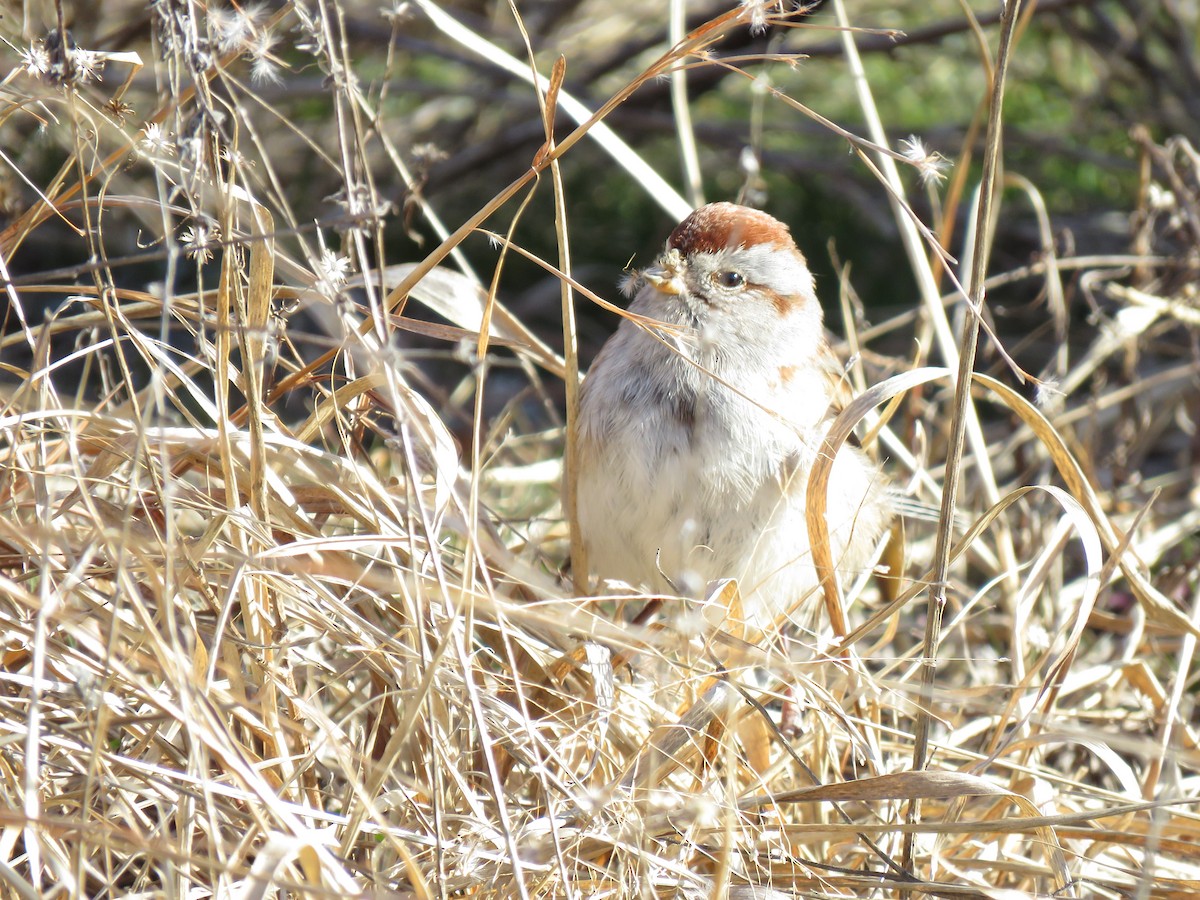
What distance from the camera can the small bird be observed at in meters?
2.18

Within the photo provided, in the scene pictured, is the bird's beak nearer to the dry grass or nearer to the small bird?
the small bird

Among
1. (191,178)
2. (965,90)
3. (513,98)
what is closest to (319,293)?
(191,178)

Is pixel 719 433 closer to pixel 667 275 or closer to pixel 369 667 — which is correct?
pixel 667 275

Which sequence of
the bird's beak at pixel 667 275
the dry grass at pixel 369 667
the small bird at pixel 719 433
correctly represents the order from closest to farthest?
the dry grass at pixel 369 667 → the small bird at pixel 719 433 → the bird's beak at pixel 667 275

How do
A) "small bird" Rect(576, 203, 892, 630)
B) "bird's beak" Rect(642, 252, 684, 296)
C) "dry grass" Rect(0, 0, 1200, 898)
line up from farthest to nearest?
1. "bird's beak" Rect(642, 252, 684, 296)
2. "small bird" Rect(576, 203, 892, 630)
3. "dry grass" Rect(0, 0, 1200, 898)

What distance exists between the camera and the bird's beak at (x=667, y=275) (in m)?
2.33

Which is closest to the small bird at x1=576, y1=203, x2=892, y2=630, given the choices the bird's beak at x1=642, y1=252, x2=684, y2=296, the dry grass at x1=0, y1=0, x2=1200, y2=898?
the bird's beak at x1=642, y1=252, x2=684, y2=296

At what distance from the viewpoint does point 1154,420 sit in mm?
3355

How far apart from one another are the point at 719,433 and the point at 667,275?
1.16 ft

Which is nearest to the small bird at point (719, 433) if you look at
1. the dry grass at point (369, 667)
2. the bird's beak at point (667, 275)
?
the bird's beak at point (667, 275)

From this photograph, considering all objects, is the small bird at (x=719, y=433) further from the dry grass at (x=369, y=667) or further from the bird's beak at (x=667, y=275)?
the dry grass at (x=369, y=667)

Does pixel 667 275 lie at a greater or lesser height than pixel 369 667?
greater

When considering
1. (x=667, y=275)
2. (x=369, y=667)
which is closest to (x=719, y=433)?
(x=667, y=275)

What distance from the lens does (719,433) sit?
2182mm
